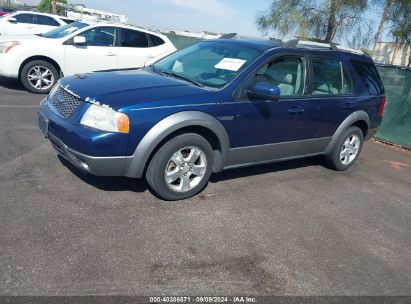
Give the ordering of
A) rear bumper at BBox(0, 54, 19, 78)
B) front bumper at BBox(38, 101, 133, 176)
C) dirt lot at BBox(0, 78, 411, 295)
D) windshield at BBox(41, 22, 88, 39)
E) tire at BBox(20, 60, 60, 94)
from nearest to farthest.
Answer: dirt lot at BBox(0, 78, 411, 295) < front bumper at BBox(38, 101, 133, 176) < rear bumper at BBox(0, 54, 19, 78) < tire at BBox(20, 60, 60, 94) < windshield at BBox(41, 22, 88, 39)

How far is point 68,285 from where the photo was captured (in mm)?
2861

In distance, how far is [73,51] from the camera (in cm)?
893

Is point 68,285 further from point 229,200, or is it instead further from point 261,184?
point 261,184

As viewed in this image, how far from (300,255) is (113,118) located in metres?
2.09

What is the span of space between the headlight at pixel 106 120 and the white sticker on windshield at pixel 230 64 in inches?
58.7

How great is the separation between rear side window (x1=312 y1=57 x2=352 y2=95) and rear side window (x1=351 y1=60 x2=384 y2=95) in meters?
0.35

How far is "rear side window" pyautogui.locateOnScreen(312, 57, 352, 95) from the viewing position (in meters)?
5.36

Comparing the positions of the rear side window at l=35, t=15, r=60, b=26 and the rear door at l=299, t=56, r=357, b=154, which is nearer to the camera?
the rear door at l=299, t=56, r=357, b=154

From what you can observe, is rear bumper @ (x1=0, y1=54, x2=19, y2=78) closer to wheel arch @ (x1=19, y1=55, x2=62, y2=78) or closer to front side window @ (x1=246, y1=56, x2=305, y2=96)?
wheel arch @ (x1=19, y1=55, x2=62, y2=78)

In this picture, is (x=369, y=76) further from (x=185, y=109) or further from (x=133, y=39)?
(x=133, y=39)

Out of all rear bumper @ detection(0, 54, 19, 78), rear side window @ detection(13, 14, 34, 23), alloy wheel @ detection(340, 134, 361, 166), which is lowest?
alloy wheel @ detection(340, 134, 361, 166)

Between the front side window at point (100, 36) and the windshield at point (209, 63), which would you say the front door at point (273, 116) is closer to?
the windshield at point (209, 63)

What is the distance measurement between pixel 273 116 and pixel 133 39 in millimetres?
5915

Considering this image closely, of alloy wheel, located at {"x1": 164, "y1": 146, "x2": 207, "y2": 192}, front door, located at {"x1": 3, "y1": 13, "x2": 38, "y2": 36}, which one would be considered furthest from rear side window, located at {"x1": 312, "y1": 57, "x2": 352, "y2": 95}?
front door, located at {"x1": 3, "y1": 13, "x2": 38, "y2": 36}
